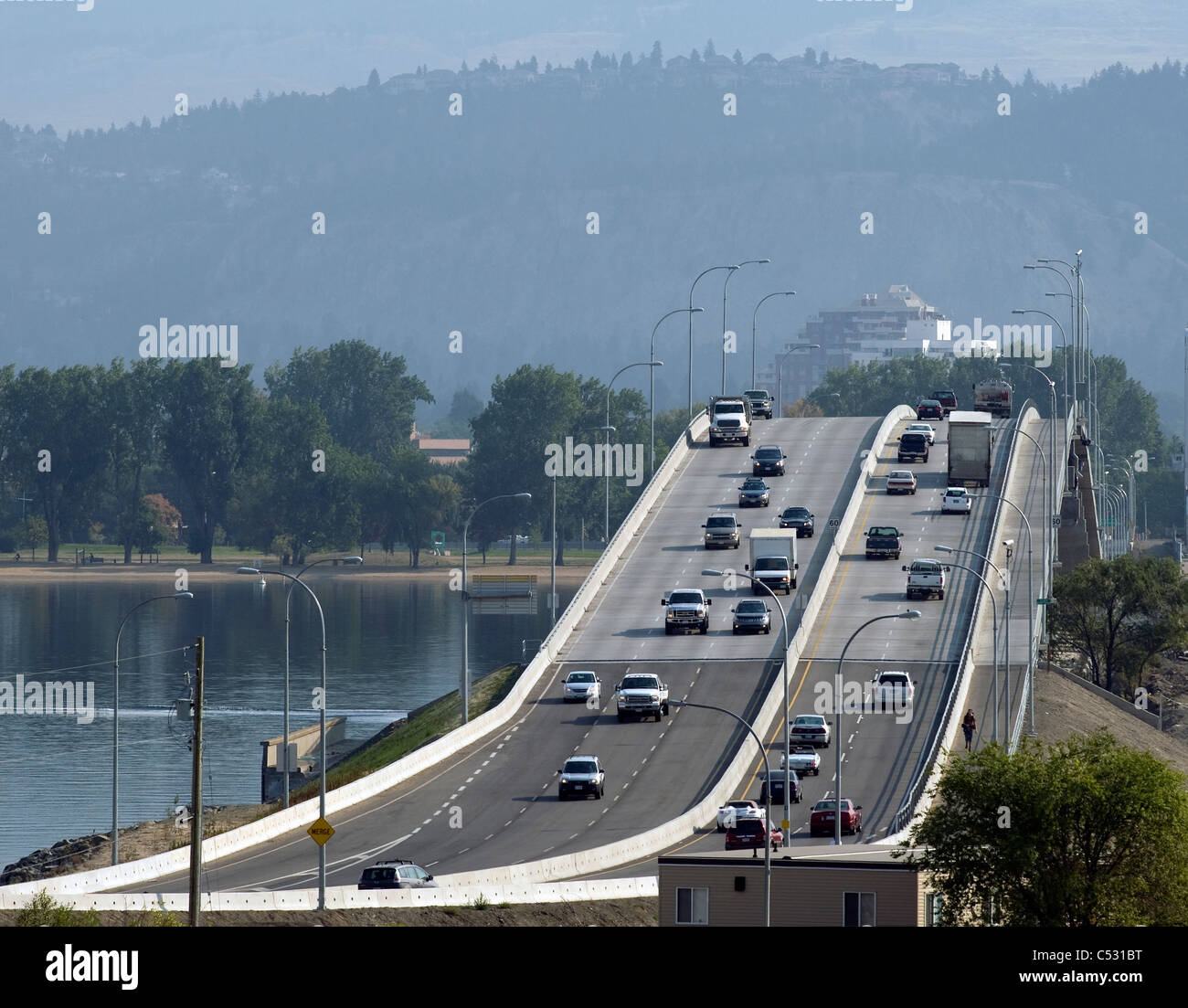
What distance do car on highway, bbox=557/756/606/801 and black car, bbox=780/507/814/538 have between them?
136 feet

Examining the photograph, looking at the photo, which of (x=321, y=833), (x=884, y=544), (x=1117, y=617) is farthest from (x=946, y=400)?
(x=321, y=833)

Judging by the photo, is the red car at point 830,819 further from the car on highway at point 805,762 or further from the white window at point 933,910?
the white window at point 933,910

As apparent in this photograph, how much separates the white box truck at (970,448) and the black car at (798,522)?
12.6 m

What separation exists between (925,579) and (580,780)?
3286cm

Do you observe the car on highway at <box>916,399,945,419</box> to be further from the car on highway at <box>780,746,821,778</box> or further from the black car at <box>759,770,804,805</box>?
the black car at <box>759,770,804,805</box>

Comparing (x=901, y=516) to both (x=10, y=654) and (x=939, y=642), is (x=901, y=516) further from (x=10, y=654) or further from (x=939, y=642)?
(x=10, y=654)

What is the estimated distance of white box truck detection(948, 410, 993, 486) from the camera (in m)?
116

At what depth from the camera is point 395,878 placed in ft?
163

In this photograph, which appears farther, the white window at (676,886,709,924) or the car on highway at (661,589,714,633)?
the car on highway at (661,589,714,633)

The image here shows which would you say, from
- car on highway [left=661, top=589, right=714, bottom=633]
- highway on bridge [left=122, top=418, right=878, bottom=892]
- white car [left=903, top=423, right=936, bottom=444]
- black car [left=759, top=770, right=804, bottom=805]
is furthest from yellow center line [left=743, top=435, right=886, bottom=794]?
white car [left=903, top=423, right=936, bottom=444]

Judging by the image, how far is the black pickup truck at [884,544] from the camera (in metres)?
104

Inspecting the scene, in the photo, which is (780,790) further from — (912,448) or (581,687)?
(912,448)

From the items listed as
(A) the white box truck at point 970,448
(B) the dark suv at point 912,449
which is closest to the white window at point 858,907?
(A) the white box truck at point 970,448
